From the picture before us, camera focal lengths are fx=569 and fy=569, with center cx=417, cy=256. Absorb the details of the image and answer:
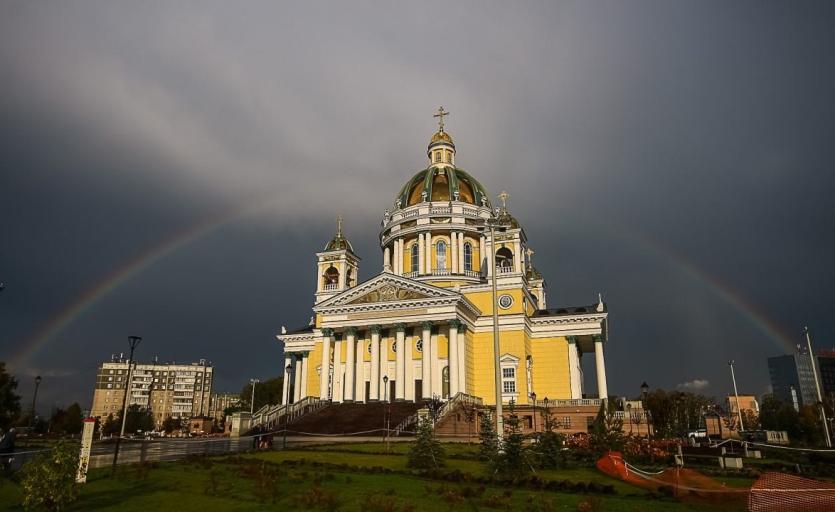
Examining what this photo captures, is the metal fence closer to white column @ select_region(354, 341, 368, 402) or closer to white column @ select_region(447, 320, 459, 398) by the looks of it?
white column @ select_region(354, 341, 368, 402)

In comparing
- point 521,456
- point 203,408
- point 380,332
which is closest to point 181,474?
point 521,456

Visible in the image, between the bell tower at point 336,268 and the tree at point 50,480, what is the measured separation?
150 ft

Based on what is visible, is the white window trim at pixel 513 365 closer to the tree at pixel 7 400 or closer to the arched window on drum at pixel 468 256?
the arched window on drum at pixel 468 256

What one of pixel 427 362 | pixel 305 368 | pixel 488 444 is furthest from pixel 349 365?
pixel 488 444

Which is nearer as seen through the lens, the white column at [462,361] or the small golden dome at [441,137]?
the white column at [462,361]

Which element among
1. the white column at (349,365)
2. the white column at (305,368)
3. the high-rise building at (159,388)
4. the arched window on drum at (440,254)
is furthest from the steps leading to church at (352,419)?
the high-rise building at (159,388)

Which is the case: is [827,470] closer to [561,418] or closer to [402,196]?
[561,418]

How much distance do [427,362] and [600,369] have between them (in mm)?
15832

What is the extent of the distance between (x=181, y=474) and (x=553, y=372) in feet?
126

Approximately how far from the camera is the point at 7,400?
1854 inches

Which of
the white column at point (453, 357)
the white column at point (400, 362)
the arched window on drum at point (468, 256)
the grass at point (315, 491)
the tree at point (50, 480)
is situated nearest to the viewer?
the tree at point (50, 480)

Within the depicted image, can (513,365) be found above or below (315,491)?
above

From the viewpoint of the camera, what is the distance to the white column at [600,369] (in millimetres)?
48203

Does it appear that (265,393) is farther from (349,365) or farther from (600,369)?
(600,369)
